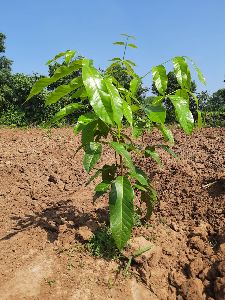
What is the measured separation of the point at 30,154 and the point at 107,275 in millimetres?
2731

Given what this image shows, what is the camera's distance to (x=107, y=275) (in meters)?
2.75

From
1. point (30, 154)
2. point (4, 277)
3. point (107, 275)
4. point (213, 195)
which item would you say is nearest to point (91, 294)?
point (107, 275)

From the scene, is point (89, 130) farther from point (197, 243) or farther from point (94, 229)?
point (197, 243)

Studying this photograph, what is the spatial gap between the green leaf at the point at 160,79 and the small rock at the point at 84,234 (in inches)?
55.1

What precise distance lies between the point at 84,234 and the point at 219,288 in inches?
45.3

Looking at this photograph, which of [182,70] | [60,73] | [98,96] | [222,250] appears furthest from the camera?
[222,250]

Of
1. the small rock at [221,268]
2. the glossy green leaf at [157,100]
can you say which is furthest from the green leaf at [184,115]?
the small rock at [221,268]

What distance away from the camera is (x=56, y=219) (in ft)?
10.8

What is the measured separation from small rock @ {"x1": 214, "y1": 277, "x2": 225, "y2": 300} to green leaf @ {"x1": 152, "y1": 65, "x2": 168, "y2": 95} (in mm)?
1469

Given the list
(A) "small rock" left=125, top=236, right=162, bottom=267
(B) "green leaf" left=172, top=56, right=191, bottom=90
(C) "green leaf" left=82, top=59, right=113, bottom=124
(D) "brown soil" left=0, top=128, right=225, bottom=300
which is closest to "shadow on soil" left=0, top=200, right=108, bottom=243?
(D) "brown soil" left=0, top=128, right=225, bottom=300

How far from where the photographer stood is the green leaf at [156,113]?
226cm

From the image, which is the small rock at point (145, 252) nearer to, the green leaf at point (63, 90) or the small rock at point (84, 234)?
the small rock at point (84, 234)

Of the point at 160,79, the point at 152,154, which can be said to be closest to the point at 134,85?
the point at 160,79

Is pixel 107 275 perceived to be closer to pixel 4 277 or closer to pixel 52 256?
pixel 52 256
